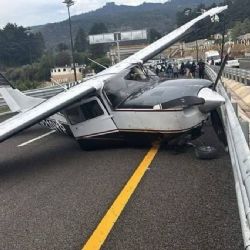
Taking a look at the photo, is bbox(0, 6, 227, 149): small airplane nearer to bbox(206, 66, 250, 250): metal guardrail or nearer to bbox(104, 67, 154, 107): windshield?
bbox(104, 67, 154, 107): windshield

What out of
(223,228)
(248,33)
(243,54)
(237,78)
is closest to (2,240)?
(223,228)

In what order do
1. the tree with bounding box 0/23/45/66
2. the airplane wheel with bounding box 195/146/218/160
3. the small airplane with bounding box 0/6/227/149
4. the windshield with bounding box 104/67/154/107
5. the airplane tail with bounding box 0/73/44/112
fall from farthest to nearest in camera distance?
the tree with bounding box 0/23/45/66
the airplane tail with bounding box 0/73/44/112
the windshield with bounding box 104/67/154/107
the small airplane with bounding box 0/6/227/149
the airplane wheel with bounding box 195/146/218/160

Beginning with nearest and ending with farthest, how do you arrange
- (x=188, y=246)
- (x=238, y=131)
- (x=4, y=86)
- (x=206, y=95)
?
(x=188, y=246)
(x=238, y=131)
(x=206, y=95)
(x=4, y=86)

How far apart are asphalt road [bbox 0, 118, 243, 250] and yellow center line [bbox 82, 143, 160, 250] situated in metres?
0.07

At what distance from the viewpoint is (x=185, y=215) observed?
5531 mm

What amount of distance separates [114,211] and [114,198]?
1.89 feet

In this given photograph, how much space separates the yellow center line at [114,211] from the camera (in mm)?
4957

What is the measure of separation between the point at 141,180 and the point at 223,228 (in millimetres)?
2452

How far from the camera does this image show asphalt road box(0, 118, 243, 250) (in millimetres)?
4984

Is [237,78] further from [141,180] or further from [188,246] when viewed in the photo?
[188,246]

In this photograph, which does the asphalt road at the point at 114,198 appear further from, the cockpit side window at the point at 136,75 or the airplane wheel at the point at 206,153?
the cockpit side window at the point at 136,75

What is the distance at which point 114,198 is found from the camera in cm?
647

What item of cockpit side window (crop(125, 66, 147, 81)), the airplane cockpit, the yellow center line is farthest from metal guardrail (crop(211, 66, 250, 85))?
the yellow center line

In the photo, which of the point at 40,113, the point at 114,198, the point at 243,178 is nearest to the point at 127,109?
the point at 40,113
